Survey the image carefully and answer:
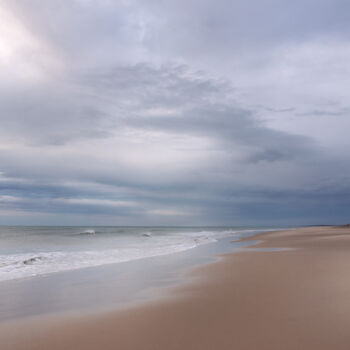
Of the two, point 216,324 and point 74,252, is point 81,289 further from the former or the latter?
point 74,252

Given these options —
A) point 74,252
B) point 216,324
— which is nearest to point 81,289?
point 216,324

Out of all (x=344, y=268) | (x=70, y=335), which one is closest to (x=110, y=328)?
(x=70, y=335)

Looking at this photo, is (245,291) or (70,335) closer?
(70,335)

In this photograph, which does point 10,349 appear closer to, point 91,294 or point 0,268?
point 91,294

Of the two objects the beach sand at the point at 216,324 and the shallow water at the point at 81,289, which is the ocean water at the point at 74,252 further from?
the beach sand at the point at 216,324

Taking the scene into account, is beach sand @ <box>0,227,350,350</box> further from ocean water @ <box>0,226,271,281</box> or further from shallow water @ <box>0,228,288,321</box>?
ocean water @ <box>0,226,271,281</box>

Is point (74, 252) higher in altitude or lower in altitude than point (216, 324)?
lower

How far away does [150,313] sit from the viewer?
6125 millimetres

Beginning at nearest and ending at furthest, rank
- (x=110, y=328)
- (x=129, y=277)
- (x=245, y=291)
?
(x=110, y=328)
(x=245, y=291)
(x=129, y=277)

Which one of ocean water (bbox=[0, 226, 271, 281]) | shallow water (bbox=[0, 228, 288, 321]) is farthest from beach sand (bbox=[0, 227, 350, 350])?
ocean water (bbox=[0, 226, 271, 281])

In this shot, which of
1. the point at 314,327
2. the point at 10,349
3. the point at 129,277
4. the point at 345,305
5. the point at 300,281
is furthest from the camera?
the point at 129,277

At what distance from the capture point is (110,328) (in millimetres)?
5305

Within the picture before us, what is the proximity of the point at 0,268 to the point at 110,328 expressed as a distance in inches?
387

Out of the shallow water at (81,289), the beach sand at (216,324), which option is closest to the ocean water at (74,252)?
the shallow water at (81,289)
